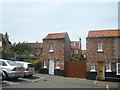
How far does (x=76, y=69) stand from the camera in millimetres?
25203


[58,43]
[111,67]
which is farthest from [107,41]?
[58,43]

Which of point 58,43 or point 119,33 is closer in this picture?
point 119,33

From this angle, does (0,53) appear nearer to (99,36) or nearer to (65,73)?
(65,73)

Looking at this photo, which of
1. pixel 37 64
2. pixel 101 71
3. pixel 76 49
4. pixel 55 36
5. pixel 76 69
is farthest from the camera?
pixel 76 49

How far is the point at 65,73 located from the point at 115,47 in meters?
7.56

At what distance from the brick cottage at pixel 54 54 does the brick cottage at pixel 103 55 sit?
3751mm

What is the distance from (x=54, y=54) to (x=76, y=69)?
149 inches

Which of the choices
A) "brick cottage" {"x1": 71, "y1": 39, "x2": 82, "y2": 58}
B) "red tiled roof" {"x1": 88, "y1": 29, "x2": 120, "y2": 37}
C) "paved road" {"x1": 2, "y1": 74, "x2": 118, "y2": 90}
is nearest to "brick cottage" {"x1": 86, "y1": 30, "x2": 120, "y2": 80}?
"red tiled roof" {"x1": 88, "y1": 29, "x2": 120, "y2": 37}

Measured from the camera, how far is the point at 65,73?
25.9m

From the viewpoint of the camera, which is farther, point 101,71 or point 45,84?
point 101,71

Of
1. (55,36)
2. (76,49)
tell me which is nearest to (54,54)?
(55,36)

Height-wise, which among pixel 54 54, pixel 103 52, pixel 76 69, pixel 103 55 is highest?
pixel 103 52

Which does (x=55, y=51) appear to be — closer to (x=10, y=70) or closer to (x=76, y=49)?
(x=10, y=70)

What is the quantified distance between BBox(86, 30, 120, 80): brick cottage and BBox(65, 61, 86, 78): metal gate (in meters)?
1.01
